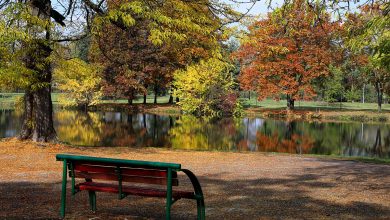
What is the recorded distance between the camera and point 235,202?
22.5 ft

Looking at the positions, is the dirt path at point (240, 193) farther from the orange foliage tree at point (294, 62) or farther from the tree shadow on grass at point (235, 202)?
the orange foliage tree at point (294, 62)

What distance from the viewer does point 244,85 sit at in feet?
167

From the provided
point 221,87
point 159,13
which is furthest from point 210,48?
point 221,87

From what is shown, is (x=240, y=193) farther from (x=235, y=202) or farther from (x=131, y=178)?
(x=131, y=178)

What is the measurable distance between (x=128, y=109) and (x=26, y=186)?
4412 cm

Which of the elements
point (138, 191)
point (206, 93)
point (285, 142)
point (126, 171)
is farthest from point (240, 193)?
point (206, 93)

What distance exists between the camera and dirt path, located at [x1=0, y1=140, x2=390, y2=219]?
6.08m

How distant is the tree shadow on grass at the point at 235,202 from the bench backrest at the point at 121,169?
2.31ft

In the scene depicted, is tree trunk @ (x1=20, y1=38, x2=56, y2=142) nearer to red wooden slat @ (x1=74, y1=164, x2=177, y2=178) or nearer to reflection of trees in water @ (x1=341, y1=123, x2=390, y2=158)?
red wooden slat @ (x1=74, y1=164, x2=177, y2=178)

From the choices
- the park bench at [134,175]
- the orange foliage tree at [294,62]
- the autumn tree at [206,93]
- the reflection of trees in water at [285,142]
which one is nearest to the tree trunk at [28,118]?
the reflection of trees in water at [285,142]

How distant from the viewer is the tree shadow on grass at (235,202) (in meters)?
5.96

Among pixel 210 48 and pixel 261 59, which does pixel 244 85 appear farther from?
pixel 210 48

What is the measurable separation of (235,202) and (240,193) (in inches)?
32.8

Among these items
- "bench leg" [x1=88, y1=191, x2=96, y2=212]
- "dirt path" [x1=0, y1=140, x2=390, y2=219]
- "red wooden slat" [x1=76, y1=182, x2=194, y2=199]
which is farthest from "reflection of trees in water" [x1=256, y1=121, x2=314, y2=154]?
"red wooden slat" [x1=76, y1=182, x2=194, y2=199]
